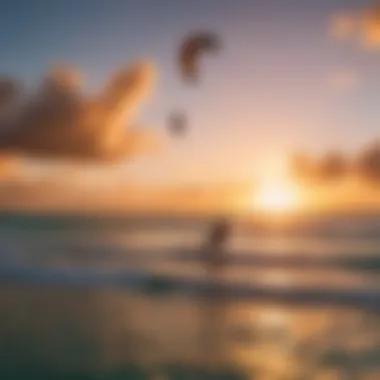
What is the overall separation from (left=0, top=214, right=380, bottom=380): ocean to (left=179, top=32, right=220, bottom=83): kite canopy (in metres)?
0.40

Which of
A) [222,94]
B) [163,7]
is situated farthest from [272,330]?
[163,7]

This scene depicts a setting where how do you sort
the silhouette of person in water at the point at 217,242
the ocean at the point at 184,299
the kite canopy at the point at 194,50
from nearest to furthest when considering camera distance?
the ocean at the point at 184,299 → the kite canopy at the point at 194,50 → the silhouette of person in water at the point at 217,242

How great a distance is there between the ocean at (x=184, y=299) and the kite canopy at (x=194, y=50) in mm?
399

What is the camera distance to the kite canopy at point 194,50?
1826mm

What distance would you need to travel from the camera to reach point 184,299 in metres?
1.97

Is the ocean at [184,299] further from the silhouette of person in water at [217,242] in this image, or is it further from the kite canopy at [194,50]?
the kite canopy at [194,50]

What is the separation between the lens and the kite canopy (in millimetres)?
1826

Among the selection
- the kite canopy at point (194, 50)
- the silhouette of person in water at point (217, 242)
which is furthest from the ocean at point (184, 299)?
the kite canopy at point (194, 50)

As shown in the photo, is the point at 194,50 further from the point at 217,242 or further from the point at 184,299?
the point at 184,299

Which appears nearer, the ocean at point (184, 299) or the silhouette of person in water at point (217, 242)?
the ocean at point (184, 299)

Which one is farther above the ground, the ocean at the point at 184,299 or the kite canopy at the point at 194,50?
the kite canopy at the point at 194,50

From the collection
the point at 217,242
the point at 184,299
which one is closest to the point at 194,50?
the point at 217,242

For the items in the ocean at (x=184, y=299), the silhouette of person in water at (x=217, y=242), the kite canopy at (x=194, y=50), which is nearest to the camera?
the ocean at (x=184, y=299)

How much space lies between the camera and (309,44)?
6.14 feet
